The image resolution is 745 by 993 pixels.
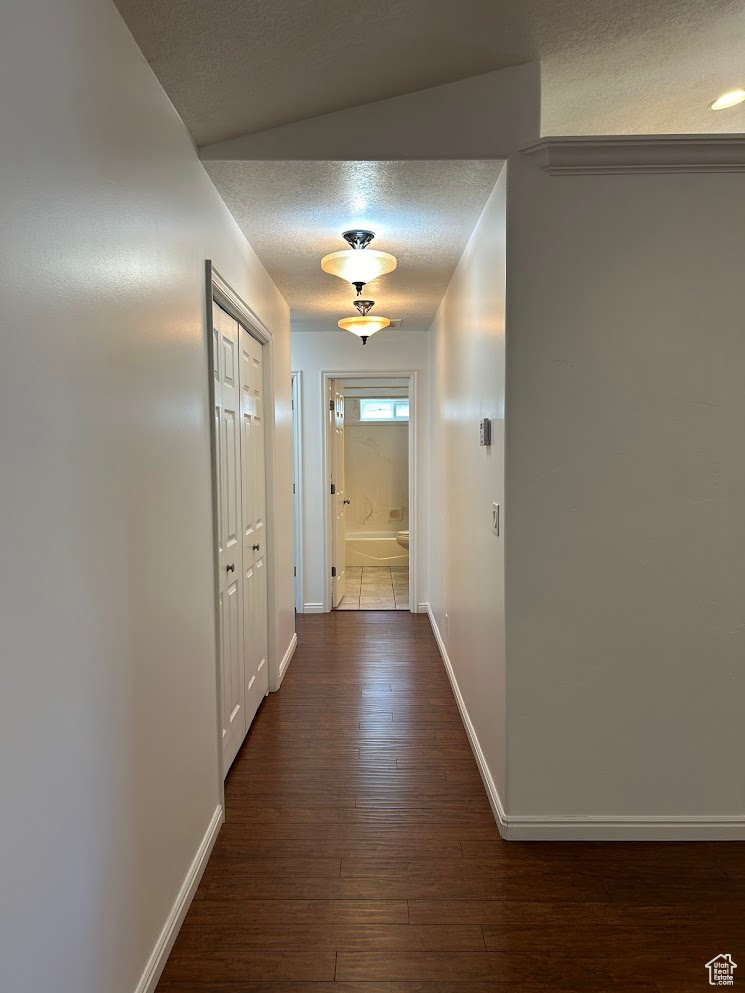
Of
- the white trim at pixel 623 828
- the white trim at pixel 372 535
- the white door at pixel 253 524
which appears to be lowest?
the white trim at pixel 623 828

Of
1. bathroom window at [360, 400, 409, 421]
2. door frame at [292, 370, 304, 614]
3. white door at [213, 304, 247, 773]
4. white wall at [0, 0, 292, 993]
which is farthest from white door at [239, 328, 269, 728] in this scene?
bathroom window at [360, 400, 409, 421]

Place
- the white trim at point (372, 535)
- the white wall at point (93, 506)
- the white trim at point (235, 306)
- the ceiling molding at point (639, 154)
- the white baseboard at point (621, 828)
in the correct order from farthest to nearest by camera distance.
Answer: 1. the white trim at point (372, 535)
2. the white trim at point (235, 306)
3. the white baseboard at point (621, 828)
4. the ceiling molding at point (639, 154)
5. the white wall at point (93, 506)

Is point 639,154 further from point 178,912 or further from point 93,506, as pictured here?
point 178,912

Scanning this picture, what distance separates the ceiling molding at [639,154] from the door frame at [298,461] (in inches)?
142

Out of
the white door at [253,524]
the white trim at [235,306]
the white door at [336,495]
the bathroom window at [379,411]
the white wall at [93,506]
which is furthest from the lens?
the bathroom window at [379,411]

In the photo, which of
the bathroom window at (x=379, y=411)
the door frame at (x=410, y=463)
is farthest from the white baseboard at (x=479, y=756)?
the bathroom window at (x=379, y=411)

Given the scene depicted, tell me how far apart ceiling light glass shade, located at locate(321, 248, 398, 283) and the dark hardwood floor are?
7.13ft

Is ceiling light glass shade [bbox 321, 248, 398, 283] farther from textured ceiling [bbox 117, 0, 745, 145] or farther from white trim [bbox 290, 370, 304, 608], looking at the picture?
white trim [bbox 290, 370, 304, 608]

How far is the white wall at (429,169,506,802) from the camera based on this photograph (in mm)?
2438

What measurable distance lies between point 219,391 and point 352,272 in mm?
847

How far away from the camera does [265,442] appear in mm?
3840

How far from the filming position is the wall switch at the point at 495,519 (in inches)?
96.2

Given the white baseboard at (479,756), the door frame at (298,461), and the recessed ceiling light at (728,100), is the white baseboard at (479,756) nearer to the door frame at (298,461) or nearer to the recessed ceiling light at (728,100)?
the door frame at (298,461)

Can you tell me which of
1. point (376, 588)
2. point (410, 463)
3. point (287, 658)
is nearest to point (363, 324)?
point (410, 463)
